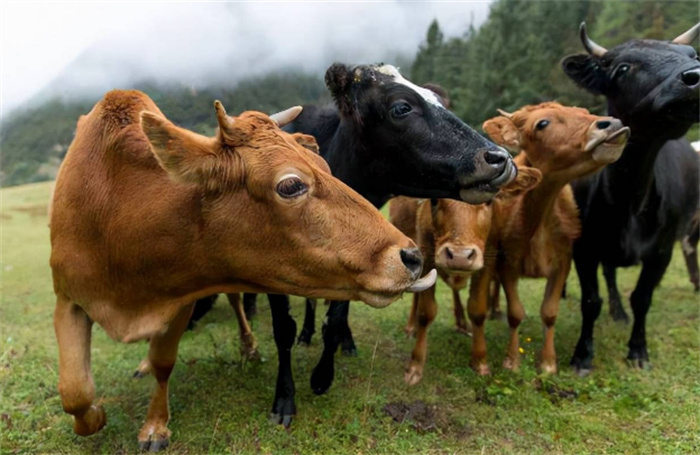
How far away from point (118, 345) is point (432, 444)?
452 cm

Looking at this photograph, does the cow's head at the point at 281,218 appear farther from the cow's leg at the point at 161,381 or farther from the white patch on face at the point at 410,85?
the white patch on face at the point at 410,85

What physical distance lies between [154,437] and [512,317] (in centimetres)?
405

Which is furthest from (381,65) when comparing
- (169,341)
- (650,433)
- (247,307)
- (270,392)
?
(247,307)

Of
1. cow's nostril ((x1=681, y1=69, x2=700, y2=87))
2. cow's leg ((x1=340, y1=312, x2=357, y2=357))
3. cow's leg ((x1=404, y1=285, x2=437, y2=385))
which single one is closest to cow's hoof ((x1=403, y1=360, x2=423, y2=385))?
cow's leg ((x1=404, y1=285, x2=437, y2=385))

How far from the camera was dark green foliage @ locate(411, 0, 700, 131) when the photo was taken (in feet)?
90.8

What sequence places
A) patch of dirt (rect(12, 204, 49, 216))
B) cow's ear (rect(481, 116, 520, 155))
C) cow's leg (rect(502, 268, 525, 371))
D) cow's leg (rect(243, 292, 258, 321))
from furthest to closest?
1. patch of dirt (rect(12, 204, 49, 216))
2. cow's leg (rect(243, 292, 258, 321))
3. cow's leg (rect(502, 268, 525, 371))
4. cow's ear (rect(481, 116, 520, 155))

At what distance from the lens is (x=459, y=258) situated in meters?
4.67

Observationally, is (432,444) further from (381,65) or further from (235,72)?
(235,72)

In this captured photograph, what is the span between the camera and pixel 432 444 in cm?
440

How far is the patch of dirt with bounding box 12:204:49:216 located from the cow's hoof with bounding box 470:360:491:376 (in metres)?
20.8

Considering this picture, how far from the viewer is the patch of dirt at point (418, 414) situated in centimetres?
466

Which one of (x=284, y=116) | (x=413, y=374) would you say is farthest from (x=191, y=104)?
(x=413, y=374)

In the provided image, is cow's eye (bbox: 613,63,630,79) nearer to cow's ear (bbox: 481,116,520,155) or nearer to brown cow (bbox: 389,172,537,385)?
cow's ear (bbox: 481,116,520,155)

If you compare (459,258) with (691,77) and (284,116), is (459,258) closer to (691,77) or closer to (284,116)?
(284,116)
